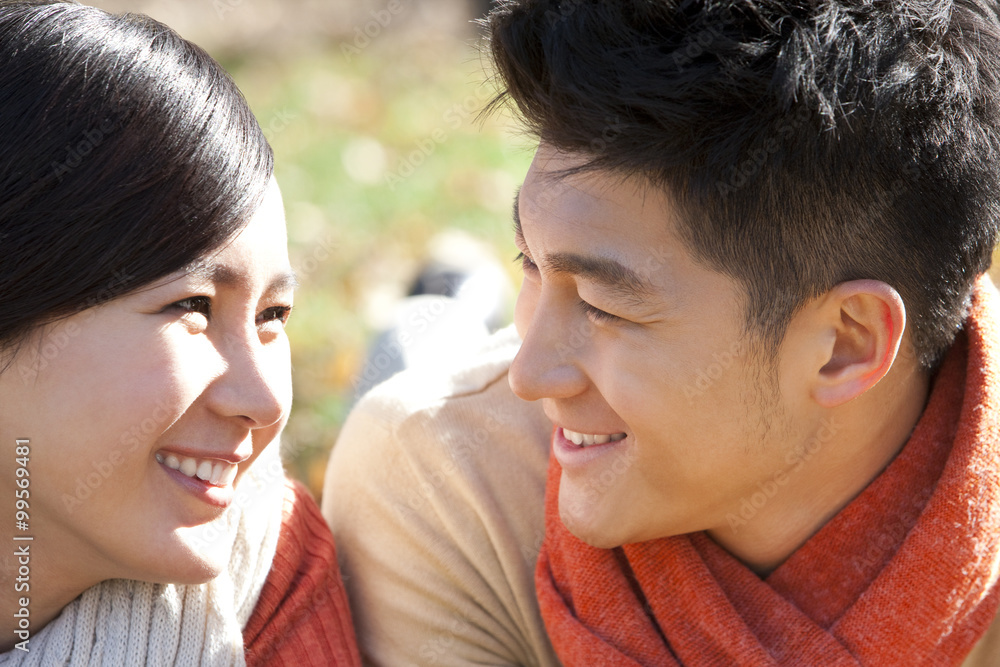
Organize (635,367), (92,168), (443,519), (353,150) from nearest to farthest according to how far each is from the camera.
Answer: (92,168), (635,367), (443,519), (353,150)

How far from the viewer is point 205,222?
1768mm

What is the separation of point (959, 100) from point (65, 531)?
1.88 m

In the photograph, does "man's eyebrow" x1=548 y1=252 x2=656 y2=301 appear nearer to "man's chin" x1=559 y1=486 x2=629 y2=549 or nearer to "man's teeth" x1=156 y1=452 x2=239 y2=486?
"man's chin" x1=559 y1=486 x2=629 y2=549

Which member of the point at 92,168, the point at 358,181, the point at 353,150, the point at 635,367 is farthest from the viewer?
the point at 353,150

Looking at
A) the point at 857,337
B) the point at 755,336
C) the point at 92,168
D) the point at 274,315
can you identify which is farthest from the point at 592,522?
the point at 92,168

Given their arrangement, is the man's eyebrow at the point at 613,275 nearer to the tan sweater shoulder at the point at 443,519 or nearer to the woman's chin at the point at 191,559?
the tan sweater shoulder at the point at 443,519

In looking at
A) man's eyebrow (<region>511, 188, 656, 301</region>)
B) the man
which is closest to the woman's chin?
the man

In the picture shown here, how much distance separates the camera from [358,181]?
5.28m

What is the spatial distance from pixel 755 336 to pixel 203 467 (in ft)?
3.60

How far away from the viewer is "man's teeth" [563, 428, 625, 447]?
2059 millimetres

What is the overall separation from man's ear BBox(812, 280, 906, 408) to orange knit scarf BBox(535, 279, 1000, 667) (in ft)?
0.96

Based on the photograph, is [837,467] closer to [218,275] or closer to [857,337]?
[857,337]

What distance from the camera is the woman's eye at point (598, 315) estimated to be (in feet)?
6.35

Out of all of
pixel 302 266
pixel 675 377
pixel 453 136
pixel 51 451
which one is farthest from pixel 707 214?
pixel 453 136
